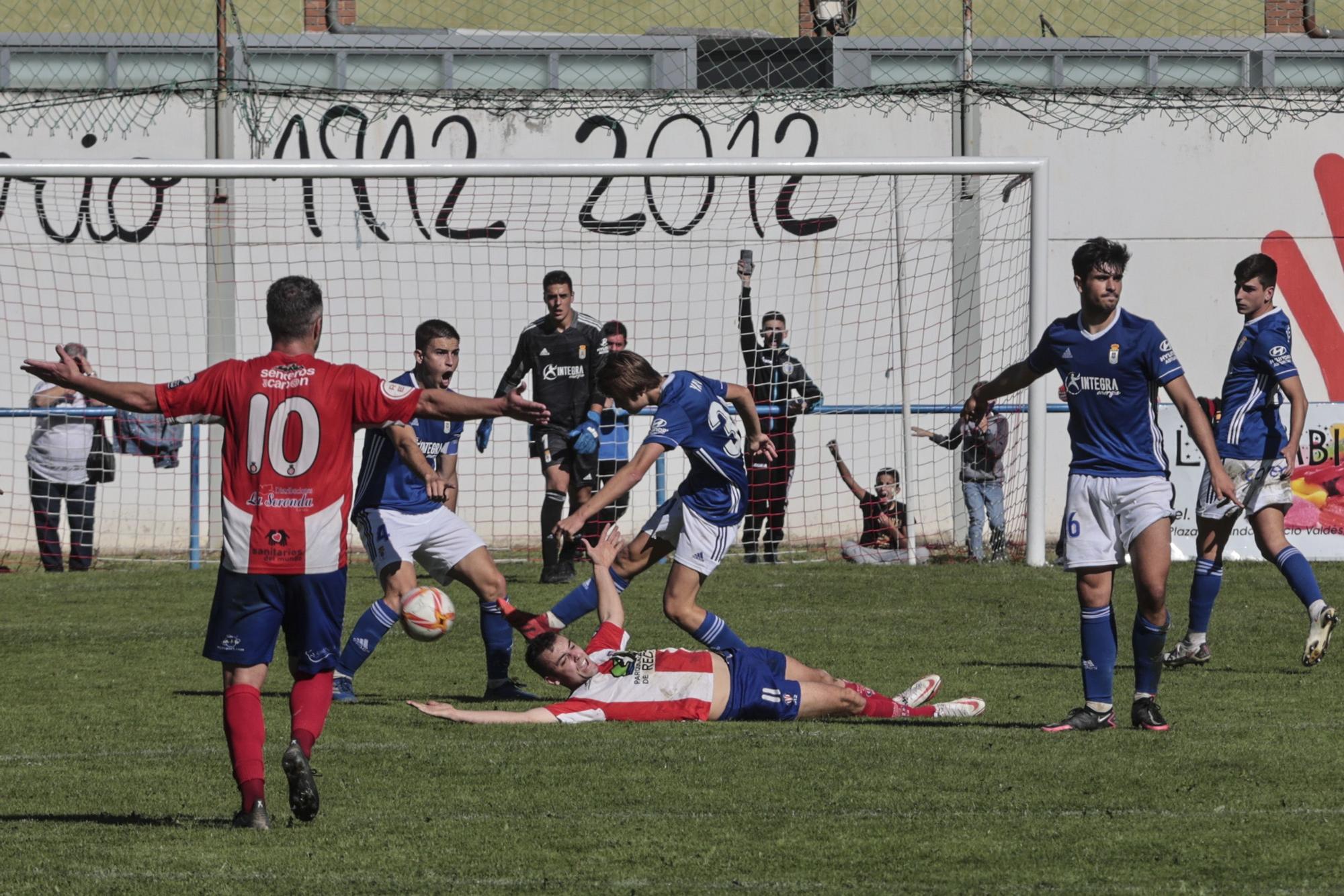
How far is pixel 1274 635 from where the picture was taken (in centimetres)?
1048

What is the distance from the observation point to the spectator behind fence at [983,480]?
14539 mm

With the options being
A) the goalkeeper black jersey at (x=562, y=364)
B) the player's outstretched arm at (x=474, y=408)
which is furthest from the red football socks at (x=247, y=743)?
the goalkeeper black jersey at (x=562, y=364)

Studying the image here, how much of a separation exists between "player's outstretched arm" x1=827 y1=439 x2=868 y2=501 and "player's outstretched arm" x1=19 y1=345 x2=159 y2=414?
9.43 m

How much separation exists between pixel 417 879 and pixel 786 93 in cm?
1309

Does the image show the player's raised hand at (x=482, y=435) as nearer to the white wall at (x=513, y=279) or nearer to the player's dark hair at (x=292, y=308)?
the white wall at (x=513, y=279)

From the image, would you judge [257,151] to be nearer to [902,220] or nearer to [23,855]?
[902,220]

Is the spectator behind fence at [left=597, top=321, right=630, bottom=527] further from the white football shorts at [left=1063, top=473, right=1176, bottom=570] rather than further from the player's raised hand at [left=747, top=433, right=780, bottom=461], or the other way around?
the white football shorts at [left=1063, top=473, right=1176, bottom=570]

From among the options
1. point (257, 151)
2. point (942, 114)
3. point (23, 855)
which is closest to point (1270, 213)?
point (942, 114)

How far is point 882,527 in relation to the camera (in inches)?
583

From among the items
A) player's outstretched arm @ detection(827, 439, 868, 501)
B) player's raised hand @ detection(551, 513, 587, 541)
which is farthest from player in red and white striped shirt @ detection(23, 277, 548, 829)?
player's outstretched arm @ detection(827, 439, 868, 501)

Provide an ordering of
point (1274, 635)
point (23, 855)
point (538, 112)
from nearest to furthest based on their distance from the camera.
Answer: point (23, 855) < point (1274, 635) < point (538, 112)

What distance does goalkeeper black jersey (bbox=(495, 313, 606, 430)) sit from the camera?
13.4 m

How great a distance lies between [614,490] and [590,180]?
352 inches

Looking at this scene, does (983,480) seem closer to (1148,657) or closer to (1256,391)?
(1256,391)
